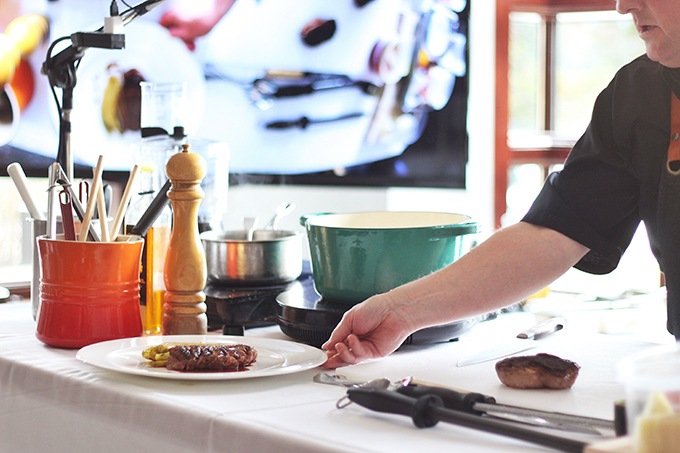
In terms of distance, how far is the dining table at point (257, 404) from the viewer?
2.08ft

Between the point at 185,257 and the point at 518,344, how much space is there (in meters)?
0.49

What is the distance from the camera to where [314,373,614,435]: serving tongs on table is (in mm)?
624

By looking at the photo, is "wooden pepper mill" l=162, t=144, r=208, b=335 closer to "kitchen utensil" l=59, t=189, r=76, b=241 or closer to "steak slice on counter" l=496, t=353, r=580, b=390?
"kitchen utensil" l=59, t=189, r=76, b=241

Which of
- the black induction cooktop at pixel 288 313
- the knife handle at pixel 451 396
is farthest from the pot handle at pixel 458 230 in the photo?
the knife handle at pixel 451 396

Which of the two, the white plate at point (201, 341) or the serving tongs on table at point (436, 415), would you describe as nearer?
the serving tongs on table at point (436, 415)

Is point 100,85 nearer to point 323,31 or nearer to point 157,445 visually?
point 323,31

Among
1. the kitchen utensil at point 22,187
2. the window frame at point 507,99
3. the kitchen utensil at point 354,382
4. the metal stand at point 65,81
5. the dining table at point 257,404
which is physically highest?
the window frame at point 507,99

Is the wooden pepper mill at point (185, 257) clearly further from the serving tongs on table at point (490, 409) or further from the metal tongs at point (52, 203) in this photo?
the serving tongs on table at point (490, 409)

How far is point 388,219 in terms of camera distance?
4.05ft

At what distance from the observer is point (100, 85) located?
2.04 m

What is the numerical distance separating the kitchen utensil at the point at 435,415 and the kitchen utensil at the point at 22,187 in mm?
654

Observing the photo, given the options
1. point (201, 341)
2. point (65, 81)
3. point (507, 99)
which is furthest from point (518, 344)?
point (507, 99)

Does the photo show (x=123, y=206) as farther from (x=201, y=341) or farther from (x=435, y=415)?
(x=435, y=415)

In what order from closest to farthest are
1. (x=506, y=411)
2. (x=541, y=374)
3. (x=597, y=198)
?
(x=506, y=411)
(x=541, y=374)
(x=597, y=198)
